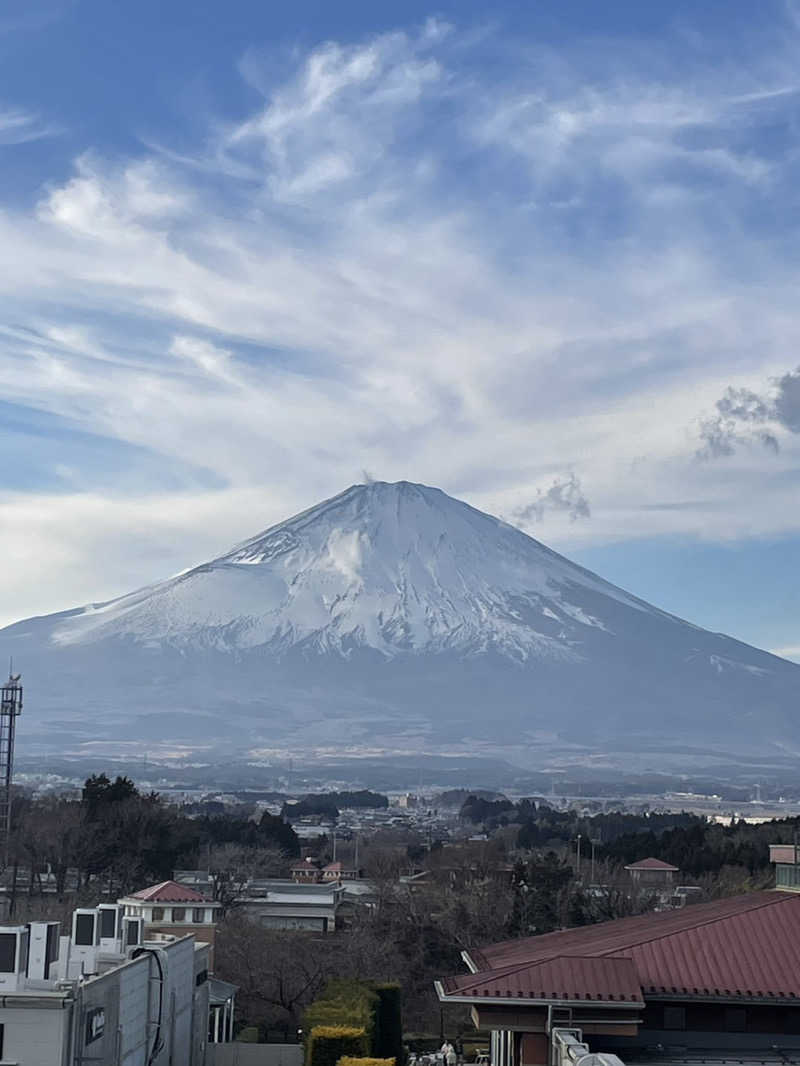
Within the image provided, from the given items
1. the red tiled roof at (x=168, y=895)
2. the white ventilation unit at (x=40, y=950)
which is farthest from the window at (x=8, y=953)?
the red tiled roof at (x=168, y=895)

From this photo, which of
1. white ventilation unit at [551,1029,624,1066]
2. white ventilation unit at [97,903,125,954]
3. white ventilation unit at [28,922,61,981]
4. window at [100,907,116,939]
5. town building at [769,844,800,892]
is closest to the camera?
white ventilation unit at [551,1029,624,1066]

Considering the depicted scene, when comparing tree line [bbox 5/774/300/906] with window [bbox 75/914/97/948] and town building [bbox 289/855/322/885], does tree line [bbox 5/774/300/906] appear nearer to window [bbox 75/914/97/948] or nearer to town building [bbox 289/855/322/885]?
town building [bbox 289/855/322/885]

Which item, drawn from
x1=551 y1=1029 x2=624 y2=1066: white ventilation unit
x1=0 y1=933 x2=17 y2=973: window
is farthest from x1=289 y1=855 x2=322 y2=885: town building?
x1=551 y1=1029 x2=624 y2=1066: white ventilation unit

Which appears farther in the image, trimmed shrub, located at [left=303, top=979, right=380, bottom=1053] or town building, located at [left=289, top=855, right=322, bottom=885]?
town building, located at [left=289, top=855, right=322, bottom=885]

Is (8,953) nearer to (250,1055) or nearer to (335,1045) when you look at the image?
(335,1045)

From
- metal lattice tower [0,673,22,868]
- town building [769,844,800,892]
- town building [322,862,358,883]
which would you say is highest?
metal lattice tower [0,673,22,868]

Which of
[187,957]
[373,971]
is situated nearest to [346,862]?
[373,971]

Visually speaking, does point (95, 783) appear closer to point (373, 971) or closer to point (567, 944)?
point (373, 971)
